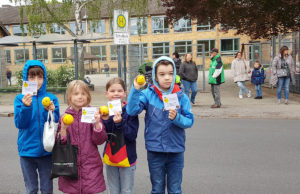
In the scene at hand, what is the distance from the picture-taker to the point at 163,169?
3232mm

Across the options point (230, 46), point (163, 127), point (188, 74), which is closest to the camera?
point (163, 127)

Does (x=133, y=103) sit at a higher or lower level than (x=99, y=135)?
higher

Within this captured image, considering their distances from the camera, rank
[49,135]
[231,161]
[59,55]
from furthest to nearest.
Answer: [59,55], [231,161], [49,135]

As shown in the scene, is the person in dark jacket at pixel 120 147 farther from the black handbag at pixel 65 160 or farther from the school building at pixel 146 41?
the school building at pixel 146 41

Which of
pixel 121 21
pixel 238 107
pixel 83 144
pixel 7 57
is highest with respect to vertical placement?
pixel 121 21

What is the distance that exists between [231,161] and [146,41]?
132 feet

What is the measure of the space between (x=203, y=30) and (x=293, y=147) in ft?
125

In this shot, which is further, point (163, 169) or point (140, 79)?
point (163, 169)

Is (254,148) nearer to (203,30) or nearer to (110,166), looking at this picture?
(110,166)

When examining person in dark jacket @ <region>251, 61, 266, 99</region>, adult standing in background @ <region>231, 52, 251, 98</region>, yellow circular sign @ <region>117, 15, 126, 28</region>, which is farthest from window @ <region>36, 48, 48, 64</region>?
person in dark jacket @ <region>251, 61, 266, 99</region>

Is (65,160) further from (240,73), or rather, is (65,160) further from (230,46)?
(230,46)

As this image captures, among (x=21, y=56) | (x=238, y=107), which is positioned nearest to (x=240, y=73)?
(x=238, y=107)

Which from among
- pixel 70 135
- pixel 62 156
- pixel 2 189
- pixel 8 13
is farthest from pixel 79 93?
pixel 8 13

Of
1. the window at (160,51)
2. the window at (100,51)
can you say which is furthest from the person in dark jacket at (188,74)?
the window at (100,51)
